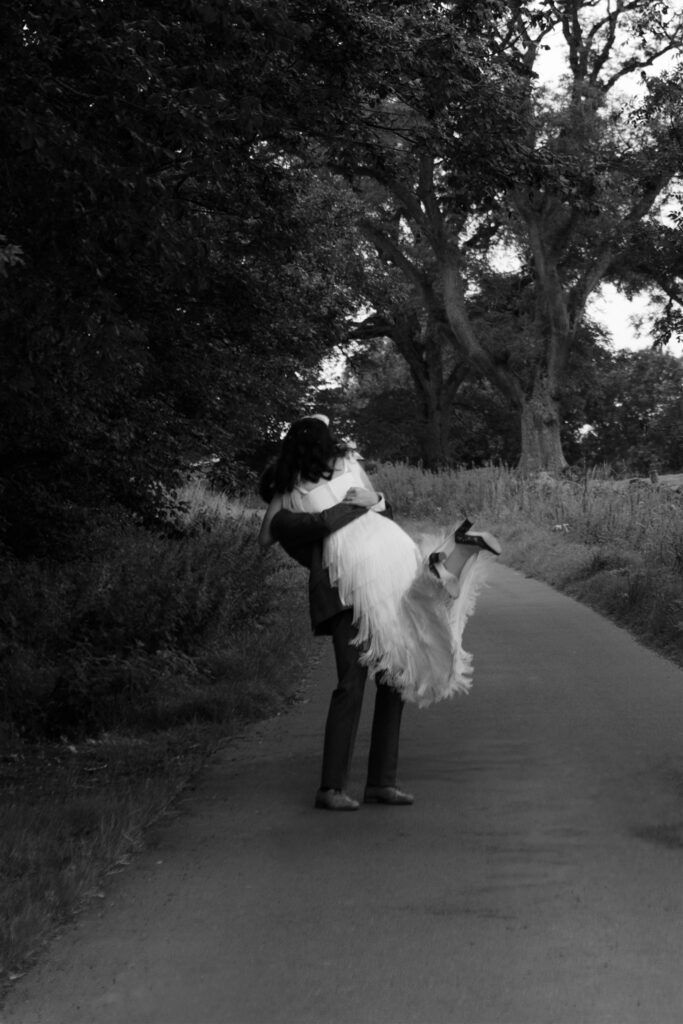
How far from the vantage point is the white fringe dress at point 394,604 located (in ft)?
22.8

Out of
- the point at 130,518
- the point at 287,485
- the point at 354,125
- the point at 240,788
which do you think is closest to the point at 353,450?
the point at 287,485

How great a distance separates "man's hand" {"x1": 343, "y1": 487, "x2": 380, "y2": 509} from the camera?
7.02 meters

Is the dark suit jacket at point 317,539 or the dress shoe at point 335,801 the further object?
the dark suit jacket at point 317,539

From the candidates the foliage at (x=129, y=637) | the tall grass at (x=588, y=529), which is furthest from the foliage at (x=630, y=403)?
the foliage at (x=129, y=637)

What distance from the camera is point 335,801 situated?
22.4ft

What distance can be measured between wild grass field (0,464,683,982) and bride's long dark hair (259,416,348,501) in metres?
1.71

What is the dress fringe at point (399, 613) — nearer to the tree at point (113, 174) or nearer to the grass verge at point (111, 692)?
the grass verge at point (111, 692)

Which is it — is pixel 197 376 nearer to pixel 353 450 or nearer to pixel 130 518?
pixel 130 518

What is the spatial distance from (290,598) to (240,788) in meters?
9.63

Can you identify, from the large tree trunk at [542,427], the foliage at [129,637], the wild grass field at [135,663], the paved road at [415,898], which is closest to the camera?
the paved road at [415,898]

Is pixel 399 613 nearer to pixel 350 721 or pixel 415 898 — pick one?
pixel 350 721

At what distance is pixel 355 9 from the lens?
10.0 metres

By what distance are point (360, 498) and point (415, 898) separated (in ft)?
7.60

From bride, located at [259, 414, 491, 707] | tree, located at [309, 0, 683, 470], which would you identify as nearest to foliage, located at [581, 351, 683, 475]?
tree, located at [309, 0, 683, 470]
